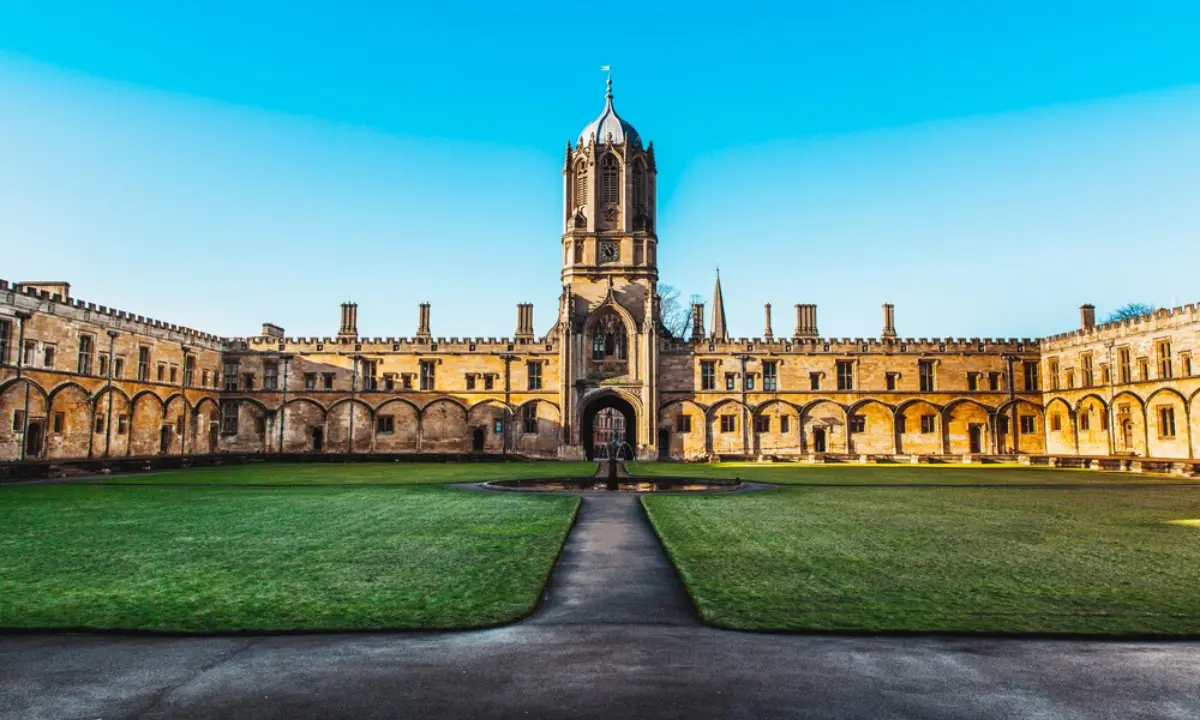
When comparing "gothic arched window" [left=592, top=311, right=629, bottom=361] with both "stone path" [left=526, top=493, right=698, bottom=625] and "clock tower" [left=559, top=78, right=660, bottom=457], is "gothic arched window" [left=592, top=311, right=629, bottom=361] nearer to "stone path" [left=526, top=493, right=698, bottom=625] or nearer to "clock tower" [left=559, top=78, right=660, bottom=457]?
"clock tower" [left=559, top=78, right=660, bottom=457]

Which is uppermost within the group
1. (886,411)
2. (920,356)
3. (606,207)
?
(606,207)

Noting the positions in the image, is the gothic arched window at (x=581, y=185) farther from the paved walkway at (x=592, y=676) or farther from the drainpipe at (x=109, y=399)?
the paved walkway at (x=592, y=676)

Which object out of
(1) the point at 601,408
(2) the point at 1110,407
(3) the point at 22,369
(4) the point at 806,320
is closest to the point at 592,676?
(3) the point at 22,369

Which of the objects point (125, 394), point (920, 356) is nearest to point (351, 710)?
point (125, 394)

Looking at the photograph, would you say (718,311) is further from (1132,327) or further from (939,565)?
(939,565)

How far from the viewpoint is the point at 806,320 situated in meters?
53.1

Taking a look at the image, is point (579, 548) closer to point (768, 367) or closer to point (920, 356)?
point (768, 367)

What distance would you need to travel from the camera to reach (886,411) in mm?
50531

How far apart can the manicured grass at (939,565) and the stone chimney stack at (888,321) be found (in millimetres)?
33336

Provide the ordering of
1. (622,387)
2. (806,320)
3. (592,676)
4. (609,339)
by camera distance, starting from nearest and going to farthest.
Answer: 1. (592,676)
2. (622,387)
3. (609,339)
4. (806,320)

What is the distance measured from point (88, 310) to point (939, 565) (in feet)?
134

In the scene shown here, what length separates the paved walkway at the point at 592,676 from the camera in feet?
18.9

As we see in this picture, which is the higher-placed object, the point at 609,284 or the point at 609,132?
the point at 609,132

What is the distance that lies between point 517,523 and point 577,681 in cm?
913
